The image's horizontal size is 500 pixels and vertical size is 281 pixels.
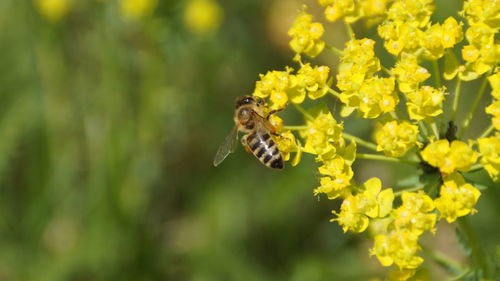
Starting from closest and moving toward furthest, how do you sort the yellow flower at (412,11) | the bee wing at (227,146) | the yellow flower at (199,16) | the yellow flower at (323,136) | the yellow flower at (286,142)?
the yellow flower at (323,136) → the yellow flower at (412,11) → the yellow flower at (286,142) → the bee wing at (227,146) → the yellow flower at (199,16)

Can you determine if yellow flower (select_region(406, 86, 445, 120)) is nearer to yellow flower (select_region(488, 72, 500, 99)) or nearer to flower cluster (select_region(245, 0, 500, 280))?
flower cluster (select_region(245, 0, 500, 280))

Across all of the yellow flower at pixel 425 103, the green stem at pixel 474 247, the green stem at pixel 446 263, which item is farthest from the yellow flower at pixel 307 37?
the green stem at pixel 446 263

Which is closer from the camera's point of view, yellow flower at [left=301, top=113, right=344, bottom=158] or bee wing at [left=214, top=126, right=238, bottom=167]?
yellow flower at [left=301, top=113, right=344, bottom=158]

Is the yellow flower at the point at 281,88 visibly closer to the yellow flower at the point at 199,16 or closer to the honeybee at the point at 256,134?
the honeybee at the point at 256,134

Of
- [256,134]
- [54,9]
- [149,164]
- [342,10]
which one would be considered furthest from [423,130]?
[54,9]

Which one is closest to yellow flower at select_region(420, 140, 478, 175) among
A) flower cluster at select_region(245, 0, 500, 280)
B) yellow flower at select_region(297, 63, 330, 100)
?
flower cluster at select_region(245, 0, 500, 280)
